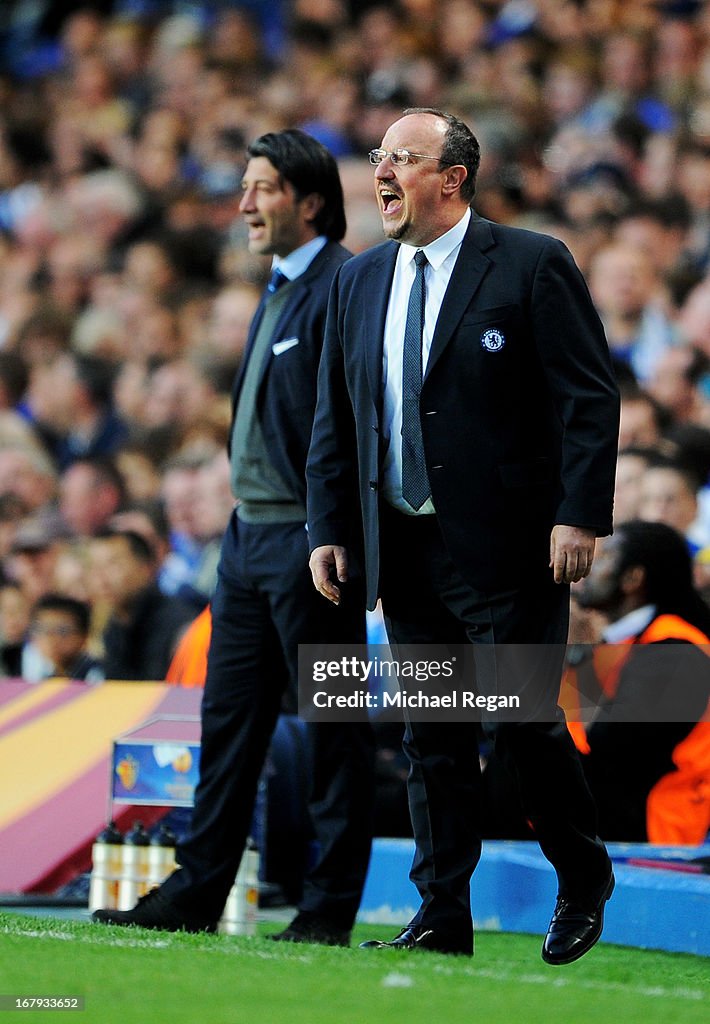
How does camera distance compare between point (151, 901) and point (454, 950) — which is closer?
point (454, 950)

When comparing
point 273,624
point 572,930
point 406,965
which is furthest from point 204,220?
point 406,965

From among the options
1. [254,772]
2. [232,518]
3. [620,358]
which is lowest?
[254,772]

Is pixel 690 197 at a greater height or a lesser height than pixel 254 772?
greater

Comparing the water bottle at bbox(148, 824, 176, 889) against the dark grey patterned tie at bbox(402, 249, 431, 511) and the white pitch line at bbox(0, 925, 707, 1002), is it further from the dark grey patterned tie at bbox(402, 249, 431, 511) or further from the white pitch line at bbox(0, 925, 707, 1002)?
the dark grey patterned tie at bbox(402, 249, 431, 511)

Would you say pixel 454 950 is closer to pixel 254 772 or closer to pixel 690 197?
pixel 254 772

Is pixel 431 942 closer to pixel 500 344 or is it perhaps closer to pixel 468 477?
pixel 468 477

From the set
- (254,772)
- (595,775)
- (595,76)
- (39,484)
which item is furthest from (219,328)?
(254,772)

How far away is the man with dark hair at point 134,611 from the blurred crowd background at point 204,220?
0.04 ft

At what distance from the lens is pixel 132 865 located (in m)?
5.87

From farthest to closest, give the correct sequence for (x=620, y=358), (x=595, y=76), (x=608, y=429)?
(x=595, y=76) → (x=620, y=358) → (x=608, y=429)

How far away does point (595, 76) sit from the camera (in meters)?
11.7

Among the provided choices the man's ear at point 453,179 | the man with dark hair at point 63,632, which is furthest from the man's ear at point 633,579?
the man with dark hair at point 63,632

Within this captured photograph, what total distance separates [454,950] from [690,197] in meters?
6.53

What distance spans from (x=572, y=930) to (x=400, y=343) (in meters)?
1.53
